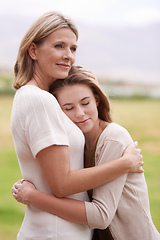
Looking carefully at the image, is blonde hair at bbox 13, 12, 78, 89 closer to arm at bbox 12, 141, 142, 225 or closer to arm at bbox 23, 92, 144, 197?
arm at bbox 23, 92, 144, 197

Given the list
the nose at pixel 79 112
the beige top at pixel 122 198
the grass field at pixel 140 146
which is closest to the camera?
the beige top at pixel 122 198

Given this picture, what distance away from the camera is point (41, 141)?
115 centimetres

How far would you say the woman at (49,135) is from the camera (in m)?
1.17

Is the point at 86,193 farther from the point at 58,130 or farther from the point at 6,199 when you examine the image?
the point at 6,199

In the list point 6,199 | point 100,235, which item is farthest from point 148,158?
point 100,235

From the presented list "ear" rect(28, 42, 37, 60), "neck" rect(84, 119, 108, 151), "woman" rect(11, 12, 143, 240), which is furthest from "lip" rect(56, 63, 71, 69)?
"neck" rect(84, 119, 108, 151)

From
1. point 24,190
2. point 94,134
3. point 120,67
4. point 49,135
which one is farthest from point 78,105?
point 120,67

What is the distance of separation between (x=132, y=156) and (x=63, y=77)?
1.45 feet

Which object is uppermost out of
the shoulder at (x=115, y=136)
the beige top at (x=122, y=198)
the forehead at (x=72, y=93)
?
the forehead at (x=72, y=93)

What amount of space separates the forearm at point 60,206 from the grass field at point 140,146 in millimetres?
3180

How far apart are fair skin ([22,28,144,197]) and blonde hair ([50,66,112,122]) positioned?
39 mm

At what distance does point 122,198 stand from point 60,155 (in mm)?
356

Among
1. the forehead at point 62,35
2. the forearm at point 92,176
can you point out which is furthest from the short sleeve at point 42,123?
the forehead at point 62,35

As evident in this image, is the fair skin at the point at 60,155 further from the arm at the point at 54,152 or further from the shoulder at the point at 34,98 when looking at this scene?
the shoulder at the point at 34,98
